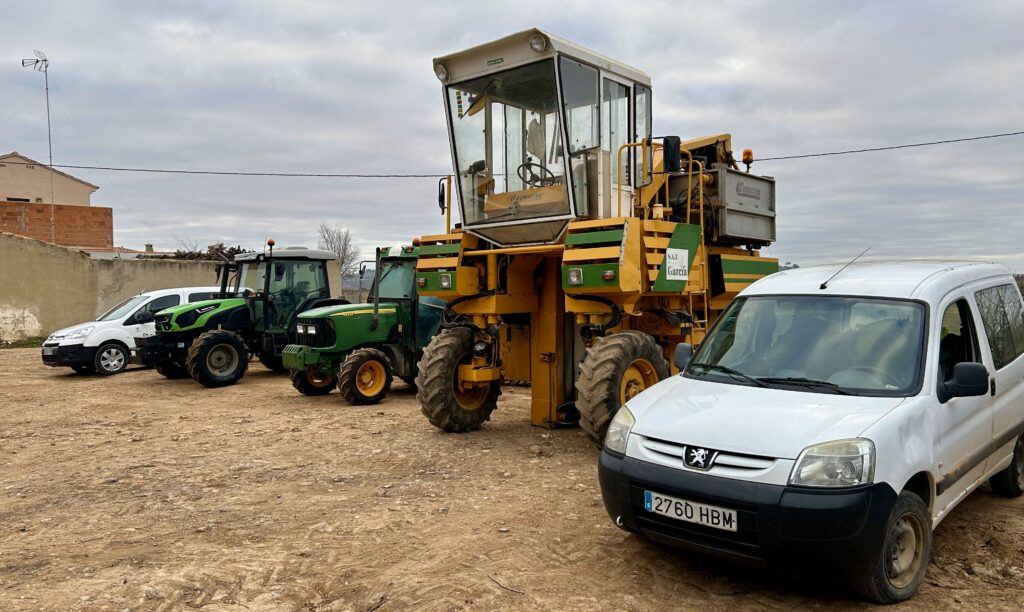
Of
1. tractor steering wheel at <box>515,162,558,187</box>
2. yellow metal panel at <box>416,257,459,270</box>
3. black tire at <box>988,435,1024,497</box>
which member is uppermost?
tractor steering wheel at <box>515,162,558,187</box>

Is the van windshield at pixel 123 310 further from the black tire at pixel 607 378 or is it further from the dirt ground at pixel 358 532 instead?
the black tire at pixel 607 378

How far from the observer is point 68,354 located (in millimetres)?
14688

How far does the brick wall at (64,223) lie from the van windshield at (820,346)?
30.8 metres

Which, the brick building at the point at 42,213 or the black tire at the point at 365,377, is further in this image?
the brick building at the point at 42,213

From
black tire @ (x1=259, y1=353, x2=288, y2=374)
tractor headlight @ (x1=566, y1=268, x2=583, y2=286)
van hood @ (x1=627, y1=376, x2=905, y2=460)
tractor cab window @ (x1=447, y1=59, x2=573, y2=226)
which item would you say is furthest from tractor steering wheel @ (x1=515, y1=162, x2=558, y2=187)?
black tire @ (x1=259, y1=353, x2=288, y2=374)

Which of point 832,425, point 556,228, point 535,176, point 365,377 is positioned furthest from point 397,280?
point 832,425

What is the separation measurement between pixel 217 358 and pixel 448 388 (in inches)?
268

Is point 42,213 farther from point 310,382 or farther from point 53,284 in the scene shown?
point 310,382

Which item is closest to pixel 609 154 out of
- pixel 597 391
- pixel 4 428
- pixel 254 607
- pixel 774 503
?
pixel 597 391

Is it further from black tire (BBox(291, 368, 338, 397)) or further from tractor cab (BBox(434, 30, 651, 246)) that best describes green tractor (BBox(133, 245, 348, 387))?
tractor cab (BBox(434, 30, 651, 246))

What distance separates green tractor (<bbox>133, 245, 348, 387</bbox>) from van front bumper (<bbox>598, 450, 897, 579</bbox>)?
35.3 ft

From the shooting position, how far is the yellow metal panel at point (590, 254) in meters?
7.09

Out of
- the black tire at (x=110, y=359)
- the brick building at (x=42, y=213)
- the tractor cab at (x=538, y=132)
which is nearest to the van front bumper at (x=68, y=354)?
the black tire at (x=110, y=359)

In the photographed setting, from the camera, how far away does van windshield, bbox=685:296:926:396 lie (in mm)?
4301
